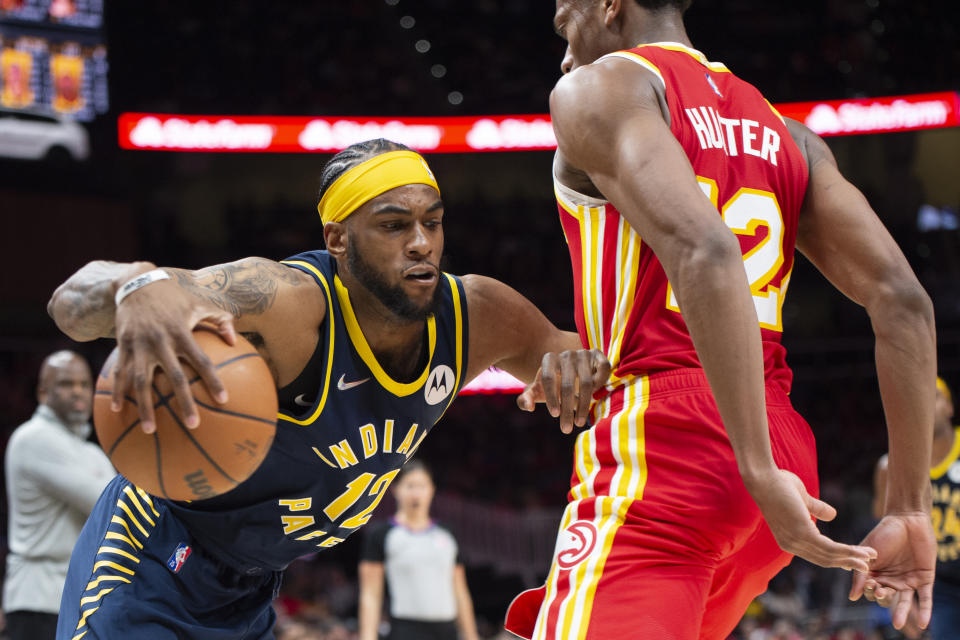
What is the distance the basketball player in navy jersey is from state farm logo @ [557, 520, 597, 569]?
31.9 inches

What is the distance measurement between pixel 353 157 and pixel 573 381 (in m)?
1.11

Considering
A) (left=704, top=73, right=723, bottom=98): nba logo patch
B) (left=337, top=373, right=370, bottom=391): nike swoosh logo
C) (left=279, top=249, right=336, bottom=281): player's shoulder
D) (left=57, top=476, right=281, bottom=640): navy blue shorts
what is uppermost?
(left=704, top=73, right=723, bottom=98): nba logo patch

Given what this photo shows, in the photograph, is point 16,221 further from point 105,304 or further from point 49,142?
point 105,304

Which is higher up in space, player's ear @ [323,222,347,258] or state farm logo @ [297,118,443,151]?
state farm logo @ [297,118,443,151]

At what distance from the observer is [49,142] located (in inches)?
497

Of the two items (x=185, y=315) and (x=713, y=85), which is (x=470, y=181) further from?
(x=185, y=315)

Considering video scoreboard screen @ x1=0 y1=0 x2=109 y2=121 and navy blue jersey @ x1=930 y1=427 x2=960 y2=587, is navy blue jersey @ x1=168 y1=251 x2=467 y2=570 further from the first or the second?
video scoreboard screen @ x1=0 y1=0 x2=109 y2=121

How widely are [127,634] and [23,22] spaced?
1063 centimetres

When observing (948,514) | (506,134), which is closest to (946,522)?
(948,514)

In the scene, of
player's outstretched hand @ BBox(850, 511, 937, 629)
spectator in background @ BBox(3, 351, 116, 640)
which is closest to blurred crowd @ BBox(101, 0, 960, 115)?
spectator in background @ BBox(3, 351, 116, 640)

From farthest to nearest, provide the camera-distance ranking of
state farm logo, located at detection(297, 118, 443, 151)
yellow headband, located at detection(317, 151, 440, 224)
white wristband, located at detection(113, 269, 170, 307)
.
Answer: state farm logo, located at detection(297, 118, 443, 151), yellow headband, located at detection(317, 151, 440, 224), white wristband, located at detection(113, 269, 170, 307)

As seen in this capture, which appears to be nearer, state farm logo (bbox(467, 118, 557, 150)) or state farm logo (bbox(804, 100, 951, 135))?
state farm logo (bbox(804, 100, 951, 135))

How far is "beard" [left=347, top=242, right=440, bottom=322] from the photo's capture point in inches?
106

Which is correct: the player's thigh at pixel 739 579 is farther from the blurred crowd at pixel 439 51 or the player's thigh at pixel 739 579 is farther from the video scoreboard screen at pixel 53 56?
the blurred crowd at pixel 439 51
